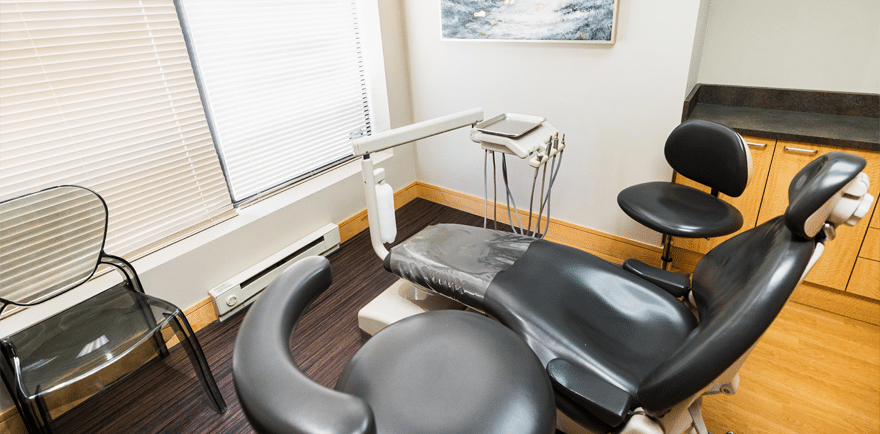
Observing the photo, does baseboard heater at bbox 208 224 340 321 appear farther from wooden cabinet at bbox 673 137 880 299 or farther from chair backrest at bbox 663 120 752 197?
wooden cabinet at bbox 673 137 880 299

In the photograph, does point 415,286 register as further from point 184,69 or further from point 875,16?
point 875,16

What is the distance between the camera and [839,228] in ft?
6.55

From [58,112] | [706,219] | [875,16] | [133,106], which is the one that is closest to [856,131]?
[875,16]

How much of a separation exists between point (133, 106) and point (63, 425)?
4.30ft

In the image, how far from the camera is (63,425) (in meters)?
1.77

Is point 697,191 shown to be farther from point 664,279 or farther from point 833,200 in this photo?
point 833,200

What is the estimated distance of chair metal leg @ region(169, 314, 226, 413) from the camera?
1603 millimetres

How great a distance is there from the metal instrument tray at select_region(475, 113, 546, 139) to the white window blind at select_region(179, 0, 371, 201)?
121 centimetres

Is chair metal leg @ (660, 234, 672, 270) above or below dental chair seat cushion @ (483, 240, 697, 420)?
below

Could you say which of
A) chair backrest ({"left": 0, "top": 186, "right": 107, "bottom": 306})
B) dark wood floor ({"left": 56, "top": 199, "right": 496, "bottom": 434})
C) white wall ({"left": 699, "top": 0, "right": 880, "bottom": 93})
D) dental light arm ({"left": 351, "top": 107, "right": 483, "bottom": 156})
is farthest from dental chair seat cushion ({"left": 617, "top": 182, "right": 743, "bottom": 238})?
chair backrest ({"left": 0, "top": 186, "right": 107, "bottom": 306})

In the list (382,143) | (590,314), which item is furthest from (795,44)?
(382,143)

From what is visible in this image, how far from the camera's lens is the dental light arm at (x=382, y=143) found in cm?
169

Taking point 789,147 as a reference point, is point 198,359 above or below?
below

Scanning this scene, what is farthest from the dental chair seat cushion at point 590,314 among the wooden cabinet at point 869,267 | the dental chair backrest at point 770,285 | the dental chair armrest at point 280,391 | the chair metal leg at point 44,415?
the chair metal leg at point 44,415
